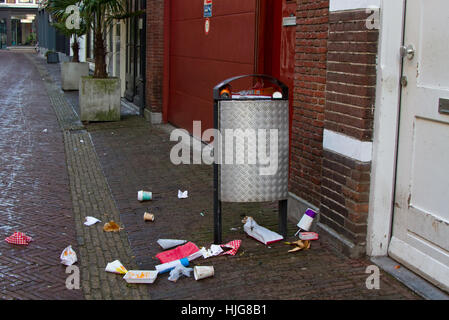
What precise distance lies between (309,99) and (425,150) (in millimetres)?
1596

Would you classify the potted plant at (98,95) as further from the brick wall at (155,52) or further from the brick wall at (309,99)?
the brick wall at (309,99)

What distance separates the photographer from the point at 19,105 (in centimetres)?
1536

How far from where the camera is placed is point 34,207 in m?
6.24

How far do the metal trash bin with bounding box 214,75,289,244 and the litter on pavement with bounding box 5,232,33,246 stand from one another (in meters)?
1.65

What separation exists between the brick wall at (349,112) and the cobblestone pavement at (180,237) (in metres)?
0.31

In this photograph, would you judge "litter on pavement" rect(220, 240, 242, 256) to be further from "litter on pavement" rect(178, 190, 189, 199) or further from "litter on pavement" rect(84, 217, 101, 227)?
"litter on pavement" rect(178, 190, 189, 199)

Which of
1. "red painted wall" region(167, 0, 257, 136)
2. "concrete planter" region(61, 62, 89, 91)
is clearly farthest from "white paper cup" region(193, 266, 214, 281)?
"concrete planter" region(61, 62, 89, 91)

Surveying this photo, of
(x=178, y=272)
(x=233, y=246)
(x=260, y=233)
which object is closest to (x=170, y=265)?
(x=178, y=272)

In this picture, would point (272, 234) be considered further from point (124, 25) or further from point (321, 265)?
point (124, 25)

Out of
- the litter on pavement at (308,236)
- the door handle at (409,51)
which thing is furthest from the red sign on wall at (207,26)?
the door handle at (409,51)

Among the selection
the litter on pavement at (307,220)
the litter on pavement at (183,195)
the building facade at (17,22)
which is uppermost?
the building facade at (17,22)

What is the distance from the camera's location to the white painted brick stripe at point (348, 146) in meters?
4.46

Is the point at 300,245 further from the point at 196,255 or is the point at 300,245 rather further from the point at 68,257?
the point at 68,257

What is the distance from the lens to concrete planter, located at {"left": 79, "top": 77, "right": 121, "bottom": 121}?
486 inches
